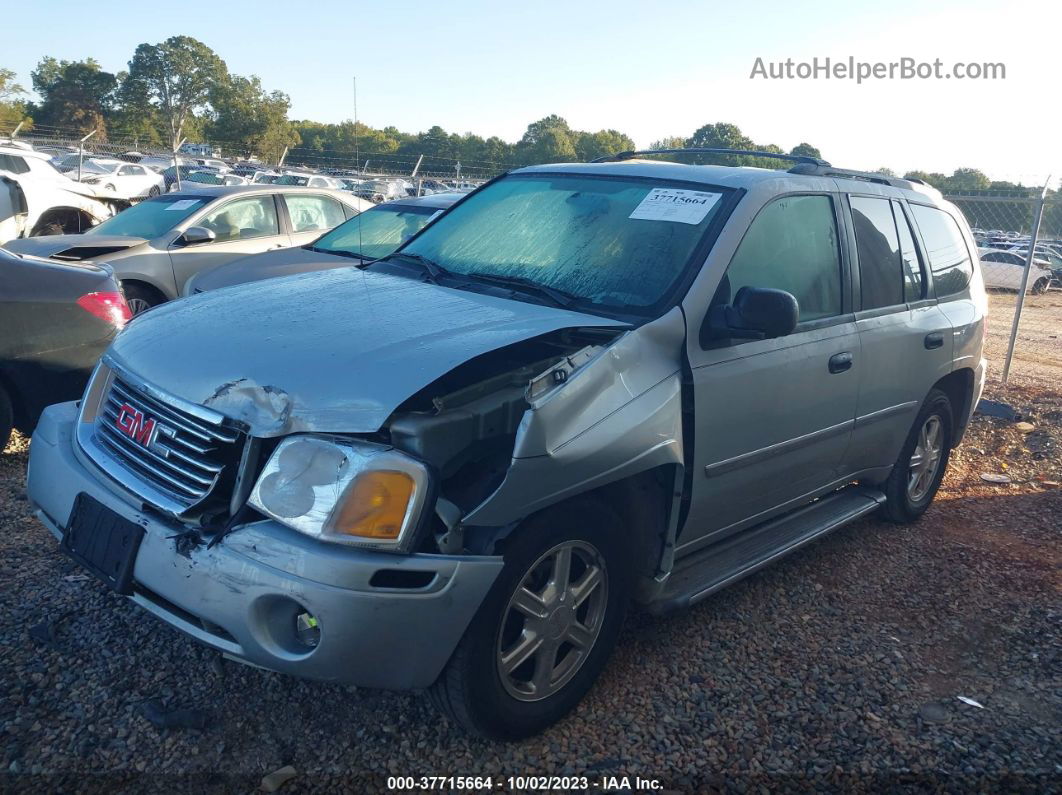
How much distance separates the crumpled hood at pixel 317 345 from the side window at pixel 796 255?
0.76 meters

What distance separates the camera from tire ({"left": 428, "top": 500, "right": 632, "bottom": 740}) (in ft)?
8.08

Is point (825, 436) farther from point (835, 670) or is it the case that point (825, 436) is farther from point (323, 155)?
point (323, 155)

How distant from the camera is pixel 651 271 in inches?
127

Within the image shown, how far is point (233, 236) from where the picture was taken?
850cm

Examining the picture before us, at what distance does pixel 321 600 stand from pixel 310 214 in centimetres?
757

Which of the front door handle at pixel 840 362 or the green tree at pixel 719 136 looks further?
the green tree at pixel 719 136

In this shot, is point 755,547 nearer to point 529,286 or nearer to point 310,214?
point 529,286

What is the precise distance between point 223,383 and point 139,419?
0.41 metres

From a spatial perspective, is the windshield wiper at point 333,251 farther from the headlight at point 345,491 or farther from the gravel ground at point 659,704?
the headlight at point 345,491

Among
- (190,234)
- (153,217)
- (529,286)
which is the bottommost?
(190,234)

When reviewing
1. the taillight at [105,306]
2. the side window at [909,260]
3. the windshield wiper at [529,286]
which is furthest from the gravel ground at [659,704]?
the side window at [909,260]

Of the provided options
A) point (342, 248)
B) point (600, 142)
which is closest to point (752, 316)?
point (342, 248)

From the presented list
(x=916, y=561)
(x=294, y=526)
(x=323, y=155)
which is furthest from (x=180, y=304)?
(x=323, y=155)

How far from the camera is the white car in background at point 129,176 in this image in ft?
81.0
